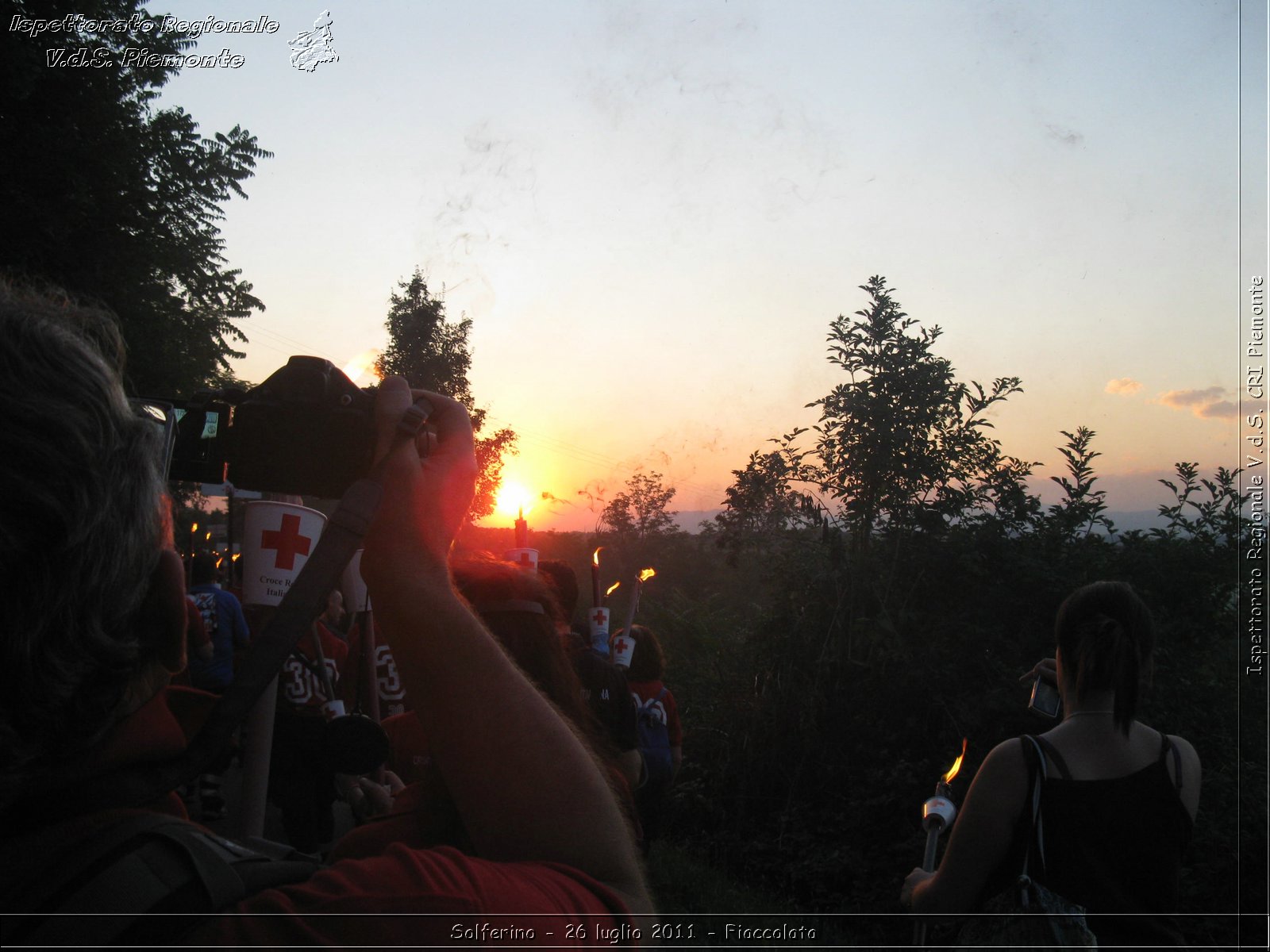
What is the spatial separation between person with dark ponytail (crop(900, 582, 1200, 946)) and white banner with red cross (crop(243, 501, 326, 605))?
2.08 m

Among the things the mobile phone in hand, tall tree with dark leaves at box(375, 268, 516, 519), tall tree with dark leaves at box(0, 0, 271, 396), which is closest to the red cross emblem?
the mobile phone in hand

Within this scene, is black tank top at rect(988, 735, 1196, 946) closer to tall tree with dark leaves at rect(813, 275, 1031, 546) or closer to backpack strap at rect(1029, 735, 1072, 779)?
backpack strap at rect(1029, 735, 1072, 779)

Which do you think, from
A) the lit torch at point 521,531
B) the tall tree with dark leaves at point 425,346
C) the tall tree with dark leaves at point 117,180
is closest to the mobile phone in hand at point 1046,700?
the lit torch at point 521,531

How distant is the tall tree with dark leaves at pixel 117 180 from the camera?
25.5 feet

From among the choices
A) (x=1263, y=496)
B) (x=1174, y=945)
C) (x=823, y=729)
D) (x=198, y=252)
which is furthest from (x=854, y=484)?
(x=198, y=252)

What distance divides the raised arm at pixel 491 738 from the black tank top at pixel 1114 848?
1638mm

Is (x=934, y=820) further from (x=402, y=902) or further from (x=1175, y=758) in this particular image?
(x=402, y=902)

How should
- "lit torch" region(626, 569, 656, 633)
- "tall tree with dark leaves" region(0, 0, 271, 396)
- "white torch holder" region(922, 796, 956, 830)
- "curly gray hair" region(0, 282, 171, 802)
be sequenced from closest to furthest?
"curly gray hair" region(0, 282, 171, 802), "white torch holder" region(922, 796, 956, 830), "lit torch" region(626, 569, 656, 633), "tall tree with dark leaves" region(0, 0, 271, 396)

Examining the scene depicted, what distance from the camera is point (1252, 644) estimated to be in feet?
14.9

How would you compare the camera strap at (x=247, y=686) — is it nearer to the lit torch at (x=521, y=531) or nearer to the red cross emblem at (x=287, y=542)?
the red cross emblem at (x=287, y=542)

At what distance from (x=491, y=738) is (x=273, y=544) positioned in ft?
6.39

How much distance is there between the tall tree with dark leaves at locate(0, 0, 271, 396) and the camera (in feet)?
25.5

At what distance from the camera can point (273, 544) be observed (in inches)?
101

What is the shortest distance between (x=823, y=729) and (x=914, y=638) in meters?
1.04
